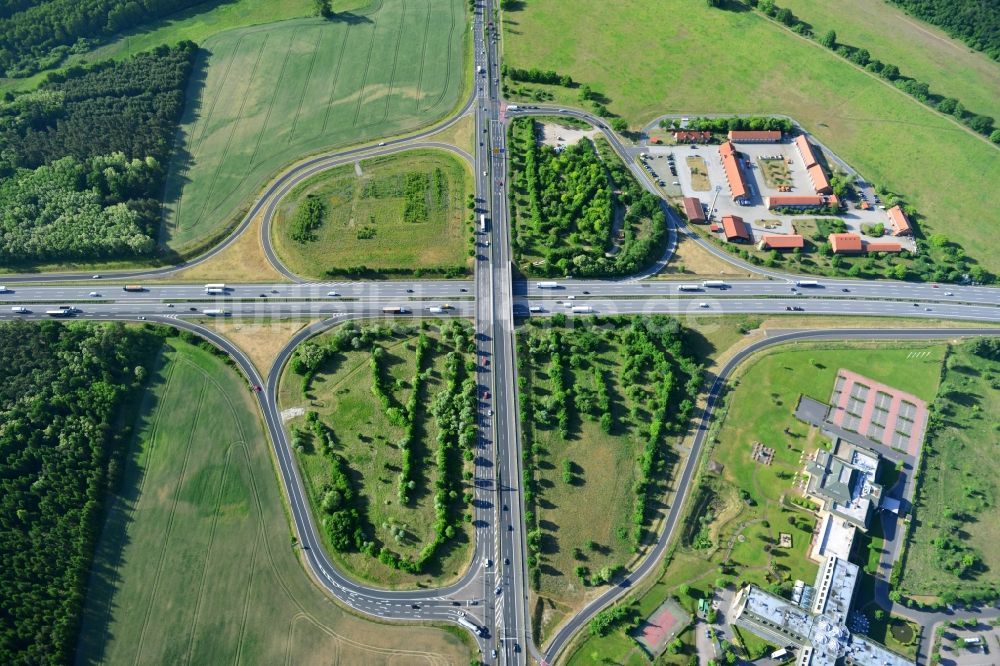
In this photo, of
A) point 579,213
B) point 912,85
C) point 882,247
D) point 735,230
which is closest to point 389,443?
point 579,213

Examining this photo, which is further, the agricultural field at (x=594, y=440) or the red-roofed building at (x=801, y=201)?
the red-roofed building at (x=801, y=201)

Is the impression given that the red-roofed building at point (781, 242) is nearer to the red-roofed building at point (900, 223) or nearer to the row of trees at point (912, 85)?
the red-roofed building at point (900, 223)

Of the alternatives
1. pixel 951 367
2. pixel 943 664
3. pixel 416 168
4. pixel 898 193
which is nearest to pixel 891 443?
pixel 951 367

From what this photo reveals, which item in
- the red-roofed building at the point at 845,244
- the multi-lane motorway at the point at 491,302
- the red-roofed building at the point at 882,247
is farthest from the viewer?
the red-roofed building at the point at 882,247

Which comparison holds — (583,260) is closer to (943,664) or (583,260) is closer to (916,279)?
(916,279)

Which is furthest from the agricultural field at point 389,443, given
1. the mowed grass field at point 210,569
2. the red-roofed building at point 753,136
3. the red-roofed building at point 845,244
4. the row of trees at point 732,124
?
the red-roofed building at point 753,136

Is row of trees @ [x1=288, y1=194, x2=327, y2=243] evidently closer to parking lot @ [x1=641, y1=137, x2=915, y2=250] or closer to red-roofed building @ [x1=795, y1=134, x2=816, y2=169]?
parking lot @ [x1=641, y1=137, x2=915, y2=250]
